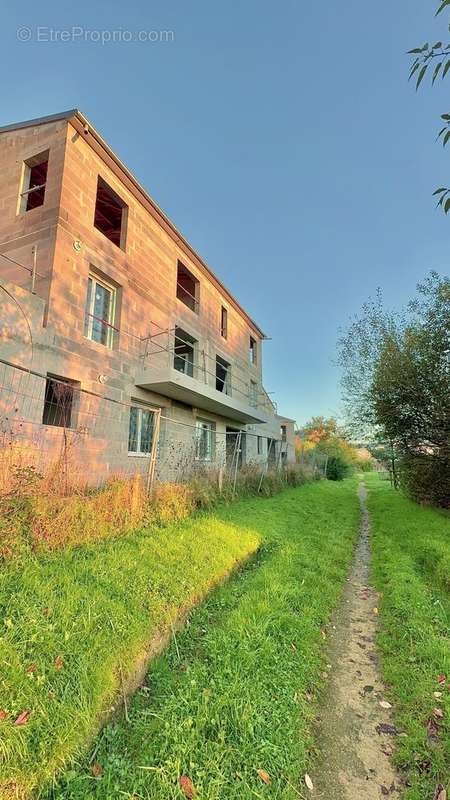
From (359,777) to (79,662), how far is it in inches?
82.9

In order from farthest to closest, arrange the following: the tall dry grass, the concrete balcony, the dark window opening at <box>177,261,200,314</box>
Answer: the dark window opening at <box>177,261,200,314</box> → the concrete balcony → the tall dry grass

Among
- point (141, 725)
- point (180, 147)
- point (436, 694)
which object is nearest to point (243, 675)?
point (141, 725)

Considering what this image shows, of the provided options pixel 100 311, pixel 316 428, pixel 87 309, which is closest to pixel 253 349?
pixel 100 311

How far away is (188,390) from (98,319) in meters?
3.58

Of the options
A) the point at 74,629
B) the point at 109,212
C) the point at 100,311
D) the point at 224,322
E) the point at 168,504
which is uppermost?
the point at 109,212

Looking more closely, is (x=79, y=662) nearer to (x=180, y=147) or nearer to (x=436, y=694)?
(x=436, y=694)

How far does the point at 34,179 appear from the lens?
10602 millimetres

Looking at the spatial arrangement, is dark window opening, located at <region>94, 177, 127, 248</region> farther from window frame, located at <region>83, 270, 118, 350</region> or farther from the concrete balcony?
the concrete balcony

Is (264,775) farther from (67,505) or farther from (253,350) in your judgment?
(253,350)

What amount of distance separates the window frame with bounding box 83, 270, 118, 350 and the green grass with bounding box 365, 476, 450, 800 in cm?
871

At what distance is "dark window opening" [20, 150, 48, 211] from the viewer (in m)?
9.88

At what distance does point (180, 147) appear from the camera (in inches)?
491

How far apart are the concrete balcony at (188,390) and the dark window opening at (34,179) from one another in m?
5.93

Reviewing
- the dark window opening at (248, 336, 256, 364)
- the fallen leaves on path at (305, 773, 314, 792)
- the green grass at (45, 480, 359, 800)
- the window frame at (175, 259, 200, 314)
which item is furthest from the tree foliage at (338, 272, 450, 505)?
the dark window opening at (248, 336, 256, 364)
